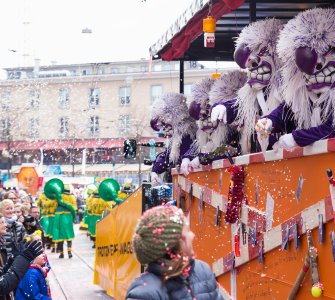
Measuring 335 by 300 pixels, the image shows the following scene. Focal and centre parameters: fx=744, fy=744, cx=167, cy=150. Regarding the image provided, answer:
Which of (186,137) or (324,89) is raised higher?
(324,89)

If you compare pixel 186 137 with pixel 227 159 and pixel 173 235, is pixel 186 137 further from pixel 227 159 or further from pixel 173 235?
pixel 173 235

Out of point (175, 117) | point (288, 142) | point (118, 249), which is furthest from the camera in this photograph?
point (118, 249)

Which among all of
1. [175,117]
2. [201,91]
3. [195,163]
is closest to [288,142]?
[195,163]

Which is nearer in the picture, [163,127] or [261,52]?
[261,52]

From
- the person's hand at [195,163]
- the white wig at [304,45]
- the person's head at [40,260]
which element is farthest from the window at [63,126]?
the white wig at [304,45]

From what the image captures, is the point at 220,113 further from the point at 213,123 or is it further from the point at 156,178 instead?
the point at 156,178

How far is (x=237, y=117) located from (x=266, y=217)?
1.39m

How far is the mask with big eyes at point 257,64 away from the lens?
229 inches

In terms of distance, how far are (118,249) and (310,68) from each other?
5.58m

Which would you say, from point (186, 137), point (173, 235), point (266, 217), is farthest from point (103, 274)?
point (173, 235)

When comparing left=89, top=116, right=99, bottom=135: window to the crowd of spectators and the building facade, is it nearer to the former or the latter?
the building facade

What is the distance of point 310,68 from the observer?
4.85 m

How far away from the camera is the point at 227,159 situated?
6281 mm

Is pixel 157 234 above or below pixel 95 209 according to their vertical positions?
above
